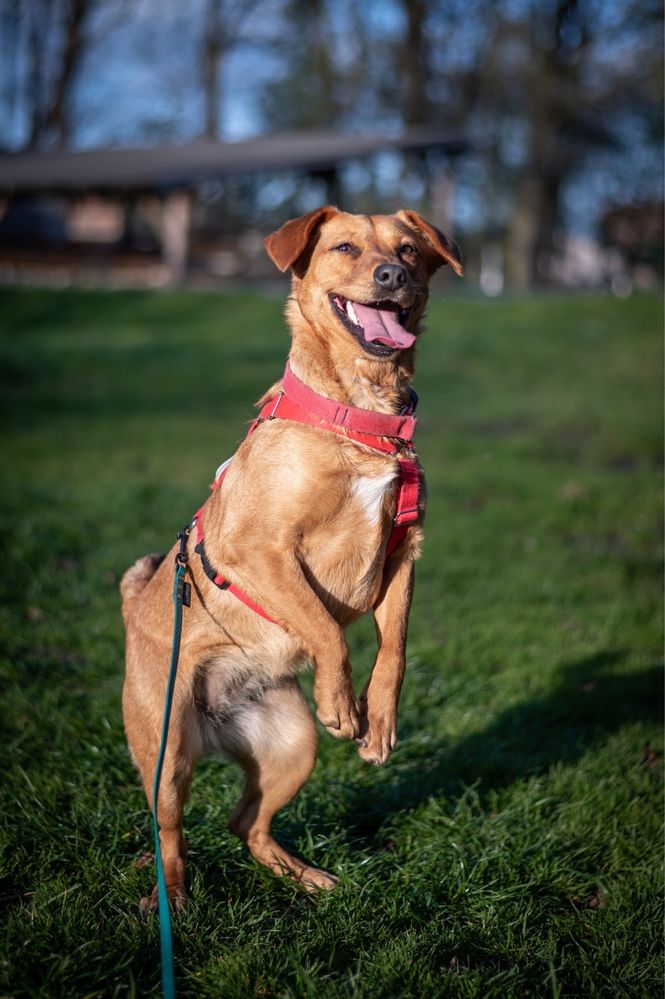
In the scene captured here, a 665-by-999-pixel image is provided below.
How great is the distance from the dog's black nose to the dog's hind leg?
1.53 meters

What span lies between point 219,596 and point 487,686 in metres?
2.27

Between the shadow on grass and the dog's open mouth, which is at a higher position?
the dog's open mouth

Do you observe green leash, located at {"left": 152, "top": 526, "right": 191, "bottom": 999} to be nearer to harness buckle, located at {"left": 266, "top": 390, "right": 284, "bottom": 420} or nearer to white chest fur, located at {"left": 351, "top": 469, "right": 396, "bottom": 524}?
harness buckle, located at {"left": 266, "top": 390, "right": 284, "bottom": 420}

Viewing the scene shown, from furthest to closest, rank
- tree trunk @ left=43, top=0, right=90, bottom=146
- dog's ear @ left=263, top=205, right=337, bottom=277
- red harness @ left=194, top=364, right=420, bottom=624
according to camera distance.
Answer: tree trunk @ left=43, top=0, right=90, bottom=146
dog's ear @ left=263, top=205, right=337, bottom=277
red harness @ left=194, top=364, right=420, bottom=624

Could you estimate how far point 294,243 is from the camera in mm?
3438

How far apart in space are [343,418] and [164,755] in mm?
1287

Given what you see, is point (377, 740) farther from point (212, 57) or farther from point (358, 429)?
point (212, 57)

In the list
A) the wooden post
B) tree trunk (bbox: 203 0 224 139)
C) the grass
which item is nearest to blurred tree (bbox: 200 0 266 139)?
tree trunk (bbox: 203 0 224 139)

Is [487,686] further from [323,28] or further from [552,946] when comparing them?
[323,28]

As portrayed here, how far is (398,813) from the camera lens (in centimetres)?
356

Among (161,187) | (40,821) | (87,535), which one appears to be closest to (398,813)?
(40,821)

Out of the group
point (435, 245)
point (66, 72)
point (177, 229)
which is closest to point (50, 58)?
point (66, 72)

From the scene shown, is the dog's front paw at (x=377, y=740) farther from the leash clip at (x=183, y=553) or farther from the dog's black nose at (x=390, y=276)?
the dog's black nose at (x=390, y=276)

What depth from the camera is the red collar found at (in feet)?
9.95
